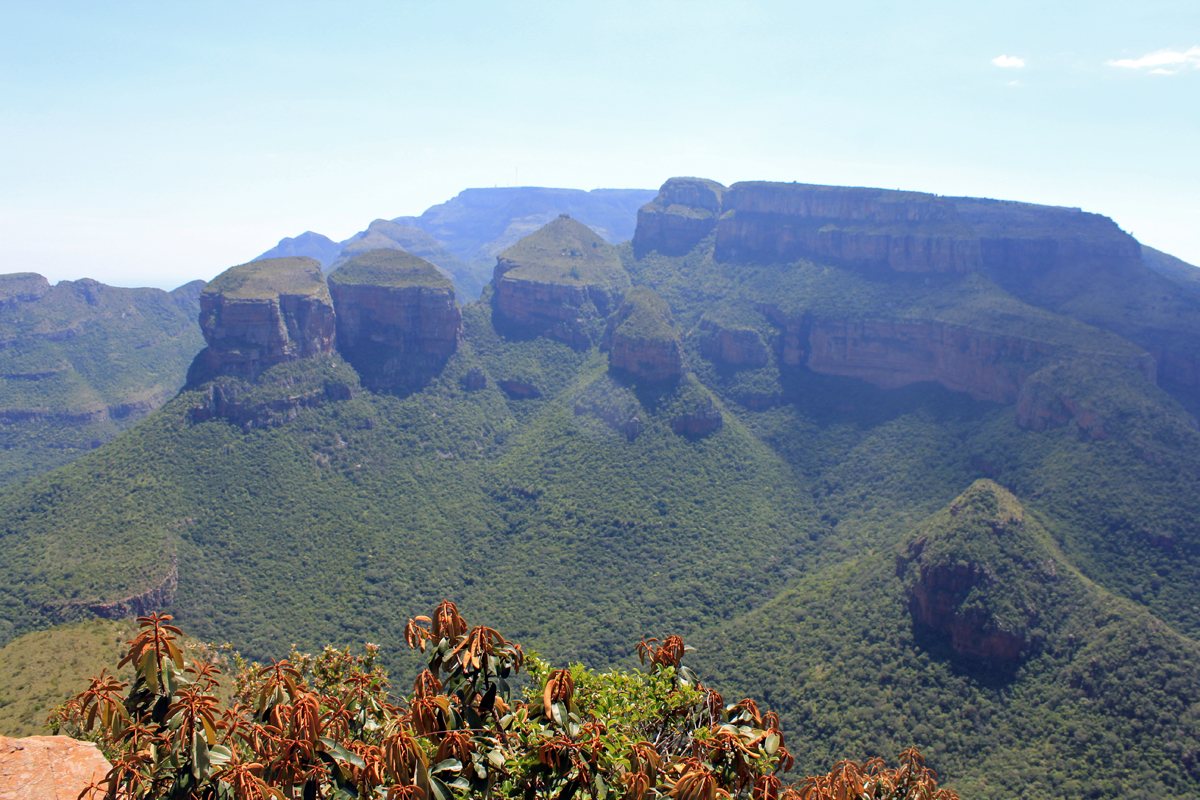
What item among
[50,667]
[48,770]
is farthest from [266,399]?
[48,770]

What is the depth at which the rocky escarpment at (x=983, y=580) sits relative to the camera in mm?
40656

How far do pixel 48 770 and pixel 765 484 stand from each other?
67.2 m

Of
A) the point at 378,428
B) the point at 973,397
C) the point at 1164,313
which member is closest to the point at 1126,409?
the point at 973,397

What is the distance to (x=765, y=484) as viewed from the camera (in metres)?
72.4

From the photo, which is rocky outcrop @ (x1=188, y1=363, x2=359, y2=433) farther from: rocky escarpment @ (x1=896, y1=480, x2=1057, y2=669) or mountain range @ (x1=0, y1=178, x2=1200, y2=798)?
rocky escarpment @ (x1=896, y1=480, x2=1057, y2=669)

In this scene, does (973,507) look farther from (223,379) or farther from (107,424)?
(107,424)

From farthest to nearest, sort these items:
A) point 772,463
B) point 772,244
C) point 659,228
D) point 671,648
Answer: point 659,228
point 772,244
point 772,463
point 671,648

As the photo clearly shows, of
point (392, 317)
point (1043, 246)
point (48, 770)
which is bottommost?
point (48, 770)

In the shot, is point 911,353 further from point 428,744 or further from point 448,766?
point 448,766

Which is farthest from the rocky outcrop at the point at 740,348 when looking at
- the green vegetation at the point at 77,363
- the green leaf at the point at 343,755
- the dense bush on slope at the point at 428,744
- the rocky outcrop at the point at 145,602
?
the green vegetation at the point at 77,363

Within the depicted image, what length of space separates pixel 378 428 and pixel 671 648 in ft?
227

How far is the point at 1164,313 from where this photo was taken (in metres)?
71.9

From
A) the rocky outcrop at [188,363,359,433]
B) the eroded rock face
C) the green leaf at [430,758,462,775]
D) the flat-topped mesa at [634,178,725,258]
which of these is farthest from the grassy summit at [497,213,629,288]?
the green leaf at [430,758,462,775]

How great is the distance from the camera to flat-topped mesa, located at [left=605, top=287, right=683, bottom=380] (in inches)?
3081
